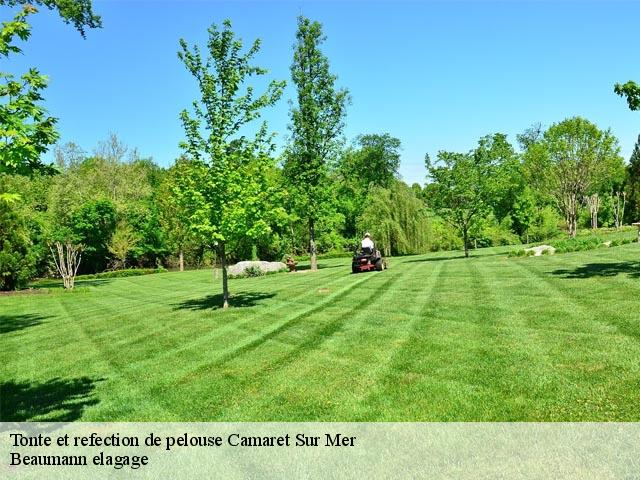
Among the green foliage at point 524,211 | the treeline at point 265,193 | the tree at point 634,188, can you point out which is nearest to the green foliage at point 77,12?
the treeline at point 265,193

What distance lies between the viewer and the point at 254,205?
13.6m

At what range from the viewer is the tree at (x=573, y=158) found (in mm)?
32375

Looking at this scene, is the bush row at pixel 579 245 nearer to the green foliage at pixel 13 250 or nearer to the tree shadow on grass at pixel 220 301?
the tree shadow on grass at pixel 220 301

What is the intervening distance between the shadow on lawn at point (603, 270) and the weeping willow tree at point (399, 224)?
1017 inches

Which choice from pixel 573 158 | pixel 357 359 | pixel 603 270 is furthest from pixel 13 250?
pixel 573 158

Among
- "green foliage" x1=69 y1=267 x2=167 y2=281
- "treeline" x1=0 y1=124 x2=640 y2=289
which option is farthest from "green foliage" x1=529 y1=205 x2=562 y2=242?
"green foliage" x1=69 y1=267 x2=167 y2=281

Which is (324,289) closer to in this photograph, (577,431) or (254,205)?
(254,205)

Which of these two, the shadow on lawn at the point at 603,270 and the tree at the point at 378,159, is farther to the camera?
the tree at the point at 378,159

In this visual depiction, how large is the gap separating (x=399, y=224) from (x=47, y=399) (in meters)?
37.9

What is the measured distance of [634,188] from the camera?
58875mm

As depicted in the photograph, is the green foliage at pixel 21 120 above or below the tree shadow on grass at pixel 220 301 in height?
above

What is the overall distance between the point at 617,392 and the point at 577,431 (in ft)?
3.78

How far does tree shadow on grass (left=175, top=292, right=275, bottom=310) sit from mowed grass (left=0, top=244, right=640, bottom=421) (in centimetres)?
60

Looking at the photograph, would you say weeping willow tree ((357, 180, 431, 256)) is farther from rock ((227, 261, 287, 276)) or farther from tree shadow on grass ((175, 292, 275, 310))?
tree shadow on grass ((175, 292, 275, 310))
